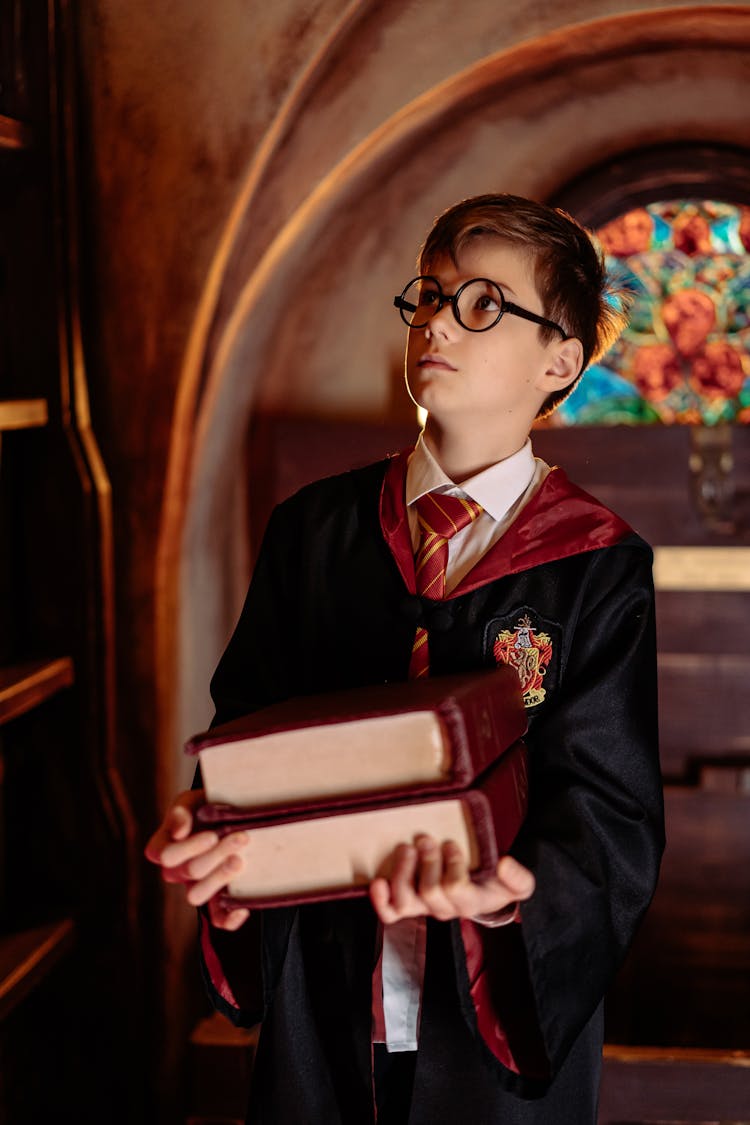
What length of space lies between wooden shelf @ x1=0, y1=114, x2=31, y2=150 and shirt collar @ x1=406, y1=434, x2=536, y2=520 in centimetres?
100

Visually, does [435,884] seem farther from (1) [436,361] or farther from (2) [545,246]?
(2) [545,246]

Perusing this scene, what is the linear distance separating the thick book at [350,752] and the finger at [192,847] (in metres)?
0.02

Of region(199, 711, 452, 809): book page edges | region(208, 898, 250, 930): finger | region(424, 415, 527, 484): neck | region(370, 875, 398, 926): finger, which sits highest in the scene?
region(424, 415, 527, 484): neck

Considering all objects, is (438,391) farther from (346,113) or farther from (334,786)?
(346,113)

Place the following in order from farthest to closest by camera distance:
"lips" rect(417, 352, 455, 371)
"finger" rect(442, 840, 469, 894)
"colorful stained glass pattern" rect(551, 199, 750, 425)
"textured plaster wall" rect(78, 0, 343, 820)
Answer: "colorful stained glass pattern" rect(551, 199, 750, 425), "textured plaster wall" rect(78, 0, 343, 820), "lips" rect(417, 352, 455, 371), "finger" rect(442, 840, 469, 894)

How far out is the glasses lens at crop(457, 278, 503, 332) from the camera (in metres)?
1.21

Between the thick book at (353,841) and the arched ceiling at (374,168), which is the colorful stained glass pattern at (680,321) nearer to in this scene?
the arched ceiling at (374,168)

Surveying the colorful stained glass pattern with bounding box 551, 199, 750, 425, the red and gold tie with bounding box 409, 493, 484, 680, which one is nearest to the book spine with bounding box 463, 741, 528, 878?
the red and gold tie with bounding box 409, 493, 484, 680

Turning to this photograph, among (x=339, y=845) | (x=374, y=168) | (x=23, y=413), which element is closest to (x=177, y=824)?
(x=339, y=845)

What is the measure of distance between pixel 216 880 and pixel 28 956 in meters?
1.04

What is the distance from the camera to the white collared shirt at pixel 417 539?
3.82 feet

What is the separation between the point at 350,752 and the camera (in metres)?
0.98

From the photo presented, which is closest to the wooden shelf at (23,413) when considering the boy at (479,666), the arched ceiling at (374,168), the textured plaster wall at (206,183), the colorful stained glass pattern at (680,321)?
the textured plaster wall at (206,183)

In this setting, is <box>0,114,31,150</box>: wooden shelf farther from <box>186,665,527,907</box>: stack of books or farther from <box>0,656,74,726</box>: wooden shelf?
<box>186,665,527,907</box>: stack of books
